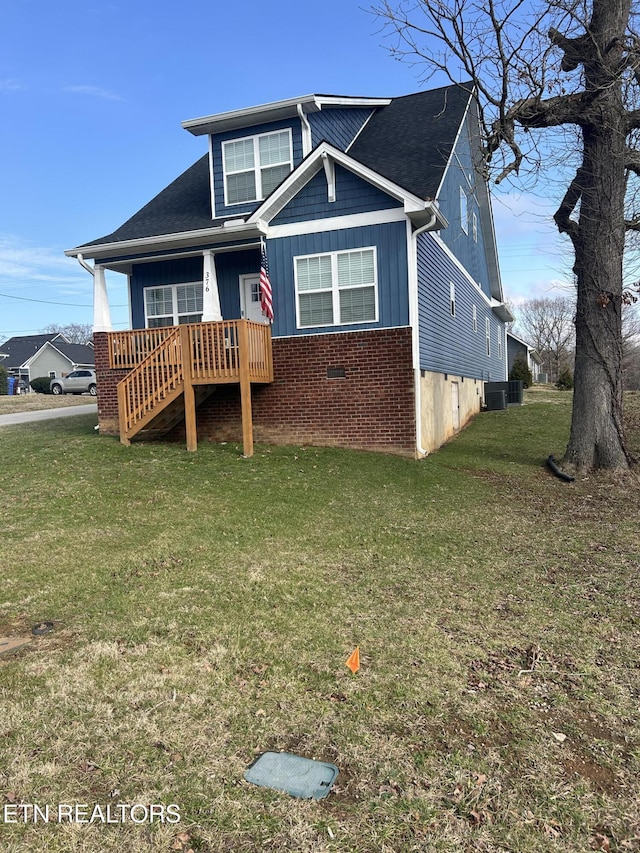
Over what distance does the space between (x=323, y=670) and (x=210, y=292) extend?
405 inches

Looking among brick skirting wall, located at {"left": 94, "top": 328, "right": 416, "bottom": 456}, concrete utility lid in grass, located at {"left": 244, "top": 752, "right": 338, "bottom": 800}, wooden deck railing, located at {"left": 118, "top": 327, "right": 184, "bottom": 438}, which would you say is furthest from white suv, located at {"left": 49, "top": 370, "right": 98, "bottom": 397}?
concrete utility lid in grass, located at {"left": 244, "top": 752, "right": 338, "bottom": 800}

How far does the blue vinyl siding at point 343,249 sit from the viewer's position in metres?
11.3

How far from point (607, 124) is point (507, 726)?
9.97 meters

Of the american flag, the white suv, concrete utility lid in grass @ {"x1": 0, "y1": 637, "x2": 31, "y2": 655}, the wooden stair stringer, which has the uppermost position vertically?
the american flag

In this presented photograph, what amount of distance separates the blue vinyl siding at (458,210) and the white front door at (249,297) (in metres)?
4.54

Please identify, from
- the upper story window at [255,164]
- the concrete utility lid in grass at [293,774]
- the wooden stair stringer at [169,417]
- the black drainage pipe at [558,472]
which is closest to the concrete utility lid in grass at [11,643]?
the concrete utility lid in grass at [293,774]

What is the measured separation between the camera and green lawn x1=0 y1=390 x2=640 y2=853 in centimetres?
250

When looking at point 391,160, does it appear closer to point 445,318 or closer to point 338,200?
point 338,200

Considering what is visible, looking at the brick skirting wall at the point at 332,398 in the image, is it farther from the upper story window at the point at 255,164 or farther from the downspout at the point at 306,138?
the downspout at the point at 306,138

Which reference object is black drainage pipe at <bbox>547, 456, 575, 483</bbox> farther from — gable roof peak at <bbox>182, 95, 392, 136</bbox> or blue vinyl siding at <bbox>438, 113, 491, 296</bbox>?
gable roof peak at <bbox>182, 95, 392, 136</bbox>

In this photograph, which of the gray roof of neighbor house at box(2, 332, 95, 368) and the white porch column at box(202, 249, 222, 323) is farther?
the gray roof of neighbor house at box(2, 332, 95, 368)

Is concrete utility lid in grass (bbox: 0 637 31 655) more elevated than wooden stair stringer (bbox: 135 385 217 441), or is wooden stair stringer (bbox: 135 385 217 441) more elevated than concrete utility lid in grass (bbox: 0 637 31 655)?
wooden stair stringer (bbox: 135 385 217 441)

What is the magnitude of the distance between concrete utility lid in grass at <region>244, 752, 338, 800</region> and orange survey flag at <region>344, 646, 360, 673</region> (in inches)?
35.9

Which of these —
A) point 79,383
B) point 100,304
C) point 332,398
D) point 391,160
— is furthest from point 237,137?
point 79,383
